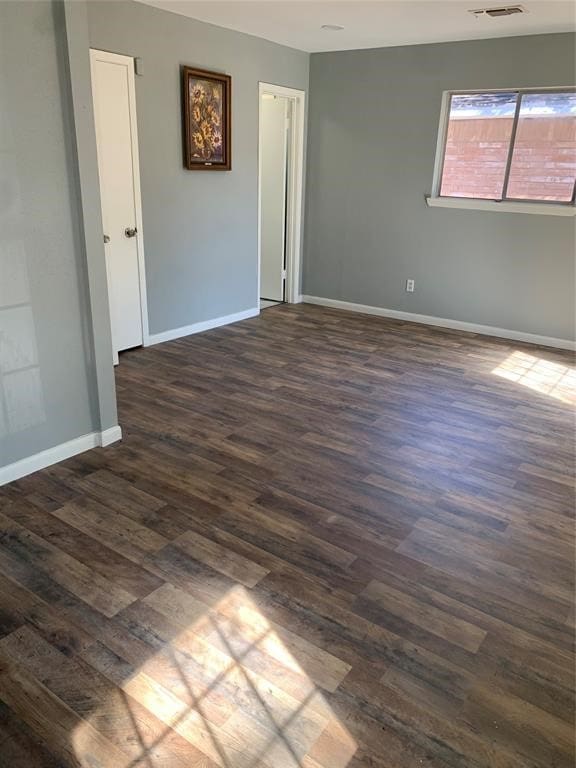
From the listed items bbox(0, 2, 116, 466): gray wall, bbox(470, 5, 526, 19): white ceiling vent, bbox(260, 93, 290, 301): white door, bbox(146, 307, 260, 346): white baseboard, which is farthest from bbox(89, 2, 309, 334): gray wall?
bbox(470, 5, 526, 19): white ceiling vent

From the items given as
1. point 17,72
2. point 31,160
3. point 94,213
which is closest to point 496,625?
point 94,213

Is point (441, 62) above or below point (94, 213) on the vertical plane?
above

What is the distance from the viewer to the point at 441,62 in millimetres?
5105

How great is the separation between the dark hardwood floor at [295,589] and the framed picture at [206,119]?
2197mm

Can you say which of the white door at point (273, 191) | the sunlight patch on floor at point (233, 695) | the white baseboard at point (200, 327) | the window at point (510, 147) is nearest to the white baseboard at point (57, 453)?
the sunlight patch on floor at point (233, 695)

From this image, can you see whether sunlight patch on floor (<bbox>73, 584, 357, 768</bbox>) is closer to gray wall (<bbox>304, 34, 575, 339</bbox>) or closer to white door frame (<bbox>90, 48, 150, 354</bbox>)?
white door frame (<bbox>90, 48, 150, 354</bbox>)

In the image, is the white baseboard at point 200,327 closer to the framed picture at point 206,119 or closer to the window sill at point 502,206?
the framed picture at point 206,119

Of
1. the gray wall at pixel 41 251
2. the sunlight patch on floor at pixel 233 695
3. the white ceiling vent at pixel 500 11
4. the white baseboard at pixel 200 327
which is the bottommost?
the sunlight patch on floor at pixel 233 695

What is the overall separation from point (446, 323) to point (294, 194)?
213 centimetres

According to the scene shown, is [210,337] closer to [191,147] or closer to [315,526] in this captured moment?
[191,147]

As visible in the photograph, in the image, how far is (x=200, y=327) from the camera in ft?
17.6

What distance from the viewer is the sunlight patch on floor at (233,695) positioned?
1566 millimetres

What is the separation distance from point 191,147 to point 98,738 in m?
4.30

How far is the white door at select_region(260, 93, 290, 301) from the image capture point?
5.99 metres
